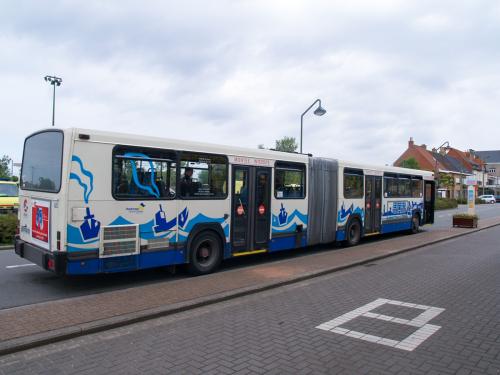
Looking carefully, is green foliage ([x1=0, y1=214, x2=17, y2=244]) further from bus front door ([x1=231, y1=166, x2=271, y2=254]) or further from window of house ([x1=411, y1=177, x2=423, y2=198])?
window of house ([x1=411, y1=177, x2=423, y2=198])

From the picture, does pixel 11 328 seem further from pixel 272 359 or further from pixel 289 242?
pixel 289 242

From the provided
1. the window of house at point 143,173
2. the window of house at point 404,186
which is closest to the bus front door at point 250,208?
the window of house at point 143,173

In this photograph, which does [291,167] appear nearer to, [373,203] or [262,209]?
[262,209]

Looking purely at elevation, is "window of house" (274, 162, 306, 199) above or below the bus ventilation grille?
above

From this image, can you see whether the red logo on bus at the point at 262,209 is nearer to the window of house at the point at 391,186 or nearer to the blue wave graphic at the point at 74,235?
the blue wave graphic at the point at 74,235

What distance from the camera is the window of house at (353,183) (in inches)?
531

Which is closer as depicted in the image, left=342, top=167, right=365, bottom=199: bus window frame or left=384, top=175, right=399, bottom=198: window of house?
left=342, top=167, right=365, bottom=199: bus window frame

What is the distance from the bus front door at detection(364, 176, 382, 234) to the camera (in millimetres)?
14516

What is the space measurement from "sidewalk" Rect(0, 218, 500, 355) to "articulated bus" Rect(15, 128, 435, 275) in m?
0.62

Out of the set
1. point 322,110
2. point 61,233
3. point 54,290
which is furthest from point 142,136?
point 322,110

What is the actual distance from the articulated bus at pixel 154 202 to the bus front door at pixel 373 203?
2876 mm

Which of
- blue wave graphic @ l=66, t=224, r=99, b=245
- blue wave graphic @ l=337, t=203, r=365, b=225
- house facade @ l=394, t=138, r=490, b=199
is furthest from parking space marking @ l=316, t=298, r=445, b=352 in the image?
house facade @ l=394, t=138, r=490, b=199

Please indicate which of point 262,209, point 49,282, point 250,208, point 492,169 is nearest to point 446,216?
point 262,209

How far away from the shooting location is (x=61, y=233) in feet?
22.5
